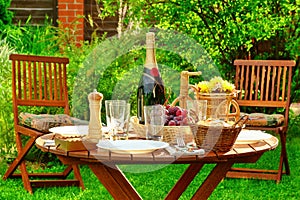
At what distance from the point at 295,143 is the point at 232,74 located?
901 millimetres

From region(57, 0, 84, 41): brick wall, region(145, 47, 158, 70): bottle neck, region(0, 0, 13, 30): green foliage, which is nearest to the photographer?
region(145, 47, 158, 70): bottle neck

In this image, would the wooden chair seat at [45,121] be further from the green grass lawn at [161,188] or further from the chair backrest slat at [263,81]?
the chair backrest slat at [263,81]

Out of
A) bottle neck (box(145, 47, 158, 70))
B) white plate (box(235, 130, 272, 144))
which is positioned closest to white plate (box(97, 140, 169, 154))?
white plate (box(235, 130, 272, 144))

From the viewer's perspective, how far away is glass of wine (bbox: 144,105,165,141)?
2.96 m

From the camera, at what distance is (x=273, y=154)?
19.5 ft

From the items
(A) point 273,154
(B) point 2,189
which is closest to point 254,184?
(A) point 273,154

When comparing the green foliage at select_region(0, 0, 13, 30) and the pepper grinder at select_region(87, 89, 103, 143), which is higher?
the green foliage at select_region(0, 0, 13, 30)

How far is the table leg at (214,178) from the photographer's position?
3.00 metres

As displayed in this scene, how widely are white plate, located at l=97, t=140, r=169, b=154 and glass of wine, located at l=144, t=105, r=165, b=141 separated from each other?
0.07 metres

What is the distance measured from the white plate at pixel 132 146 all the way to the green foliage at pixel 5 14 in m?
5.25

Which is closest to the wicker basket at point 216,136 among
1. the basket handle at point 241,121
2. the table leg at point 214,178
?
the basket handle at point 241,121

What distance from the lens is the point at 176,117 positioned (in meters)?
3.07

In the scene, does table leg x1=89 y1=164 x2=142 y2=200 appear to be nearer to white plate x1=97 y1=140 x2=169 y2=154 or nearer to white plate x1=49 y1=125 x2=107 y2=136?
white plate x1=97 y1=140 x2=169 y2=154

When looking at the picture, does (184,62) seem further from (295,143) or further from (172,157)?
(172,157)
